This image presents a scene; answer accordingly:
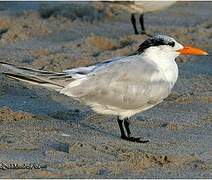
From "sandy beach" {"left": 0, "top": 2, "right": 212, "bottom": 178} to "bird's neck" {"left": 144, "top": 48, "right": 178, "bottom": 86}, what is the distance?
1.31 feet

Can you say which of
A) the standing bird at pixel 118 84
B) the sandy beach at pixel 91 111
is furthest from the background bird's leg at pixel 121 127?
the sandy beach at pixel 91 111

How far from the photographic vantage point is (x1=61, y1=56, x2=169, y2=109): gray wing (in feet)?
16.6

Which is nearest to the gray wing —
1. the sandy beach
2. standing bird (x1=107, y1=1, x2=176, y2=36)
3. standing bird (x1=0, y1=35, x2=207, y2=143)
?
standing bird (x1=0, y1=35, x2=207, y2=143)

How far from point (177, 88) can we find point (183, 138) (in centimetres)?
151

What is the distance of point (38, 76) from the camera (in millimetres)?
4902

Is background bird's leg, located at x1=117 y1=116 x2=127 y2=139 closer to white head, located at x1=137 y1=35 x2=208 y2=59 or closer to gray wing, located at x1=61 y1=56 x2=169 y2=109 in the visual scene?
gray wing, located at x1=61 y1=56 x2=169 y2=109

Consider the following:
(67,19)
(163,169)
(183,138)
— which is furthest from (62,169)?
(67,19)

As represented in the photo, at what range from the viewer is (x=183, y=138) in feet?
17.1

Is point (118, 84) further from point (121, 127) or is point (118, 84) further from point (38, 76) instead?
point (38, 76)

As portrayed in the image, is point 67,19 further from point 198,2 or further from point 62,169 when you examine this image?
point 62,169

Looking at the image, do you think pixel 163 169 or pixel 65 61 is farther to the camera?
pixel 65 61

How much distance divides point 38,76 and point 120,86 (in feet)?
1.96

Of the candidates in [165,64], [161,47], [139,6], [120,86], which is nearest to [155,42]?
[161,47]

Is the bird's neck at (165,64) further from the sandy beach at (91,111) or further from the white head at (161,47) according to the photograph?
the sandy beach at (91,111)
